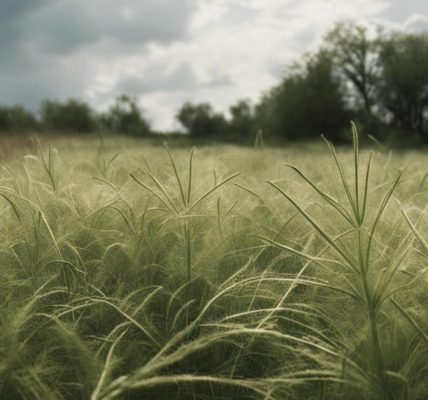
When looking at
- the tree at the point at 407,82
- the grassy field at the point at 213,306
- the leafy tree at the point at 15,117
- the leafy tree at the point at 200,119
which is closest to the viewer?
the grassy field at the point at 213,306

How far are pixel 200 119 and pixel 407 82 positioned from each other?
13.6m

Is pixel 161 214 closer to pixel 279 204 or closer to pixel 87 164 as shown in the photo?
pixel 279 204

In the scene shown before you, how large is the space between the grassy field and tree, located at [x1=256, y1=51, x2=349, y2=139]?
13.7 metres

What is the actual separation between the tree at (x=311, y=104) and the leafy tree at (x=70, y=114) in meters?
11.2

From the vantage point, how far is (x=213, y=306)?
3.43ft

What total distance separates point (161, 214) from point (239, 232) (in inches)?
11.0

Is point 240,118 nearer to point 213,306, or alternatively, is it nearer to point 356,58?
point 356,58

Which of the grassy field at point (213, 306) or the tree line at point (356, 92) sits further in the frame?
the tree line at point (356, 92)

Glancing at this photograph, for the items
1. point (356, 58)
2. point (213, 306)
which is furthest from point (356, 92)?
point (213, 306)

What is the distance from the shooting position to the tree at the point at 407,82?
13820 mm

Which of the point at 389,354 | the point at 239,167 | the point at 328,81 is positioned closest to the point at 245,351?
the point at 389,354

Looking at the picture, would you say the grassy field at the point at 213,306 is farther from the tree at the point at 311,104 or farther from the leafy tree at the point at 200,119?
the leafy tree at the point at 200,119

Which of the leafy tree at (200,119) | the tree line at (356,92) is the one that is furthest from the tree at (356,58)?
the leafy tree at (200,119)

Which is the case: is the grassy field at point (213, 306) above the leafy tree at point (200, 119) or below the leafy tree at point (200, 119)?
below
